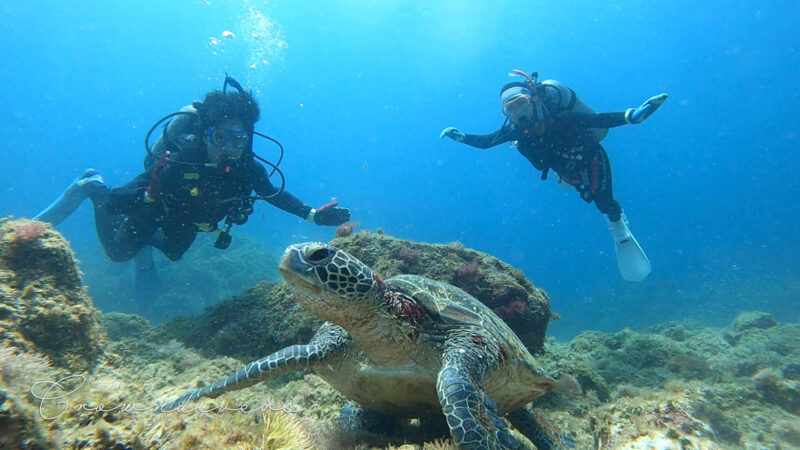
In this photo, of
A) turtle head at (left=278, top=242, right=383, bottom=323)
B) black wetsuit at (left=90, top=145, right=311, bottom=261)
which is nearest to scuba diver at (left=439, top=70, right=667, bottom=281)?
black wetsuit at (left=90, top=145, right=311, bottom=261)

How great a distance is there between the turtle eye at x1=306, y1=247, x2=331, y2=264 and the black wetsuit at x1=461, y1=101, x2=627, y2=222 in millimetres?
8242

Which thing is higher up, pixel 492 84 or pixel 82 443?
pixel 492 84

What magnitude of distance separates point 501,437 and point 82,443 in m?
2.11

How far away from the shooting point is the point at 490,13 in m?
69.2

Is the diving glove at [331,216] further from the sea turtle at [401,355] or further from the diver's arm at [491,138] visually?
the diver's arm at [491,138]

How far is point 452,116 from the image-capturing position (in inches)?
4774

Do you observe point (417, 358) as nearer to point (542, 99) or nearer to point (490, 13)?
point (542, 99)

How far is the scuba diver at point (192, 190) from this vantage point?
276 inches

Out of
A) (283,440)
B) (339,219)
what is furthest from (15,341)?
(339,219)

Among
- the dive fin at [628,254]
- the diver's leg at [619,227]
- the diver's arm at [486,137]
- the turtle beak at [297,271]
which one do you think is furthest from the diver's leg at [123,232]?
the dive fin at [628,254]

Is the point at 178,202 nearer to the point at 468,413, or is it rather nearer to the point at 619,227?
the point at 468,413

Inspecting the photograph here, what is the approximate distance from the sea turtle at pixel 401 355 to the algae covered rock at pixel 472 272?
1.80m

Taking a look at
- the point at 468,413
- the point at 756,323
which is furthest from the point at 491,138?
the point at 756,323

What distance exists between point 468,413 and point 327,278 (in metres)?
1.30
